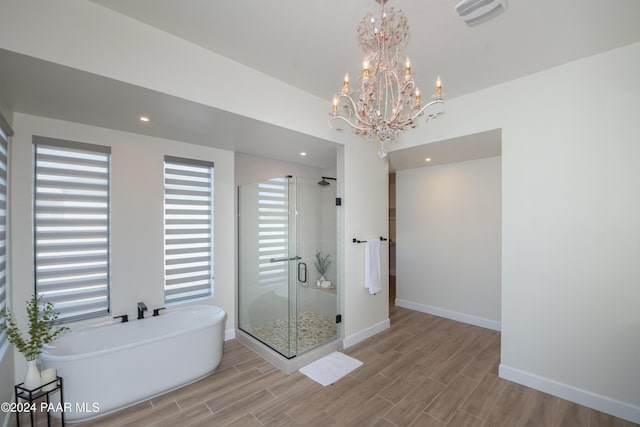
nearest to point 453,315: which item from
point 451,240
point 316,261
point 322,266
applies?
point 451,240

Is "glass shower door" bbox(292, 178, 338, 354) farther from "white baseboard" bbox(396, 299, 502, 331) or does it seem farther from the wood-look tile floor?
"white baseboard" bbox(396, 299, 502, 331)

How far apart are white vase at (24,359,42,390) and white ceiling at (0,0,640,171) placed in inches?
75.0

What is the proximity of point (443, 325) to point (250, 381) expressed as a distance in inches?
112

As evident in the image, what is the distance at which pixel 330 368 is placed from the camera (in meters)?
2.80

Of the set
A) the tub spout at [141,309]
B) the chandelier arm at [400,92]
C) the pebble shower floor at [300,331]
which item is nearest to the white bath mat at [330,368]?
the pebble shower floor at [300,331]

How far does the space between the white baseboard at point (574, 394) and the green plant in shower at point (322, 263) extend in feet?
6.76

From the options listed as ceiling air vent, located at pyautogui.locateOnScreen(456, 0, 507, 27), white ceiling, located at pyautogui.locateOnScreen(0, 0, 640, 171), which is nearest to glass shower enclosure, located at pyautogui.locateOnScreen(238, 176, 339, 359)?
white ceiling, located at pyautogui.locateOnScreen(0, 0, 640, 171)

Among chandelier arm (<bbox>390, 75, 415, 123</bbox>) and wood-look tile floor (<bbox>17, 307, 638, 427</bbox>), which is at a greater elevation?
chandelier arm (<bbox>390, 75, 415, 123</bbox>)

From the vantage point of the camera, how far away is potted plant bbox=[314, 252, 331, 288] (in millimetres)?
3422

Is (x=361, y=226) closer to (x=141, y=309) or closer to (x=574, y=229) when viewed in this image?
(x=574, y=229)

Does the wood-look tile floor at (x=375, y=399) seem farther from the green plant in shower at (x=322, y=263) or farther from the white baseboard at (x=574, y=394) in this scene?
the green plant in shower at (x=322, y=263)

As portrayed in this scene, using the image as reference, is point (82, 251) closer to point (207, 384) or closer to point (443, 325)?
point (207, 384)

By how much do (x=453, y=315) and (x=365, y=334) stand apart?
1625 mm

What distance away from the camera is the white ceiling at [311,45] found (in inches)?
67.4
